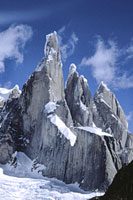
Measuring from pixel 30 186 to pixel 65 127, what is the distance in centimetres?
1500

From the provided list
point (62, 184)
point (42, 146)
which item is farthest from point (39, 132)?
point (62, 184)

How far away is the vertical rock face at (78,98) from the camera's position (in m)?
66.1

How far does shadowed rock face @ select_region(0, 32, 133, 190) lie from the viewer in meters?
50.2

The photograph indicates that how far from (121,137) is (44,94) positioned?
83.8 feet

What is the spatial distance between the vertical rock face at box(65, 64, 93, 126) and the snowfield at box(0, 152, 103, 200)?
623 inches

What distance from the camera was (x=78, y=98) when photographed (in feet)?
227

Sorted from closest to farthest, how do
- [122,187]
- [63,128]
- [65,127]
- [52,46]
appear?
[122,187] → [63,128] → [65,127] → [52,46]

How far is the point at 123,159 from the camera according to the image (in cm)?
5491

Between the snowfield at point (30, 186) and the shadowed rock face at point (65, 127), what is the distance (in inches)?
77.3

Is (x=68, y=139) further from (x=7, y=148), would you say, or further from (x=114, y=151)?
(x=7, y=148)

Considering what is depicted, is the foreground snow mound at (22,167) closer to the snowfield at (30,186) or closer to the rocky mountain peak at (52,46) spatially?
the snowfield at (30,186)

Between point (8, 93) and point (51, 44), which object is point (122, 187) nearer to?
point (51, 44)

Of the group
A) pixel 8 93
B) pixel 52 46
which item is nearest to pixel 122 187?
pixel 52 46

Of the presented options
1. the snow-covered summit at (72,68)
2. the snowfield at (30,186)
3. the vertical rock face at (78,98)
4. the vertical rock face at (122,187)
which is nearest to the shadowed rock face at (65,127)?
the vertical rock face at (78,98)
